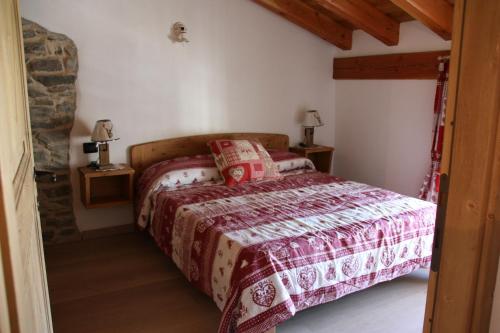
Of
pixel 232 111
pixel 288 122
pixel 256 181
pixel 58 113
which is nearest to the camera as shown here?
pixel 58 113

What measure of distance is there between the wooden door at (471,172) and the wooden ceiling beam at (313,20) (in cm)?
322

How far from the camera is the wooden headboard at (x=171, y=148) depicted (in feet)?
12.0

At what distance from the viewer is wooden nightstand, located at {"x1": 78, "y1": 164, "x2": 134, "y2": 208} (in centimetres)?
328

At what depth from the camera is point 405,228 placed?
2613 mm

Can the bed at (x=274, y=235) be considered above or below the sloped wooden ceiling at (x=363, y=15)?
below

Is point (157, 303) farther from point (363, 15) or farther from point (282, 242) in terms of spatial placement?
point (363, 15)

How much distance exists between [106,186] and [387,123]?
8.80 feet

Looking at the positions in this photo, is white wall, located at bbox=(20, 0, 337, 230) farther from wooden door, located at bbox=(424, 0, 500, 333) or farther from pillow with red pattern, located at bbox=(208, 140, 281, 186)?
wooden door, located at bbox=(424, 0, 500, 333)

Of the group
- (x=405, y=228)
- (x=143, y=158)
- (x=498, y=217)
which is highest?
(x=498, y=217)

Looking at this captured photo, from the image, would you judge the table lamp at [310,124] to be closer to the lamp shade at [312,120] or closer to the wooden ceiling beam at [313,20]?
the lamp shade at [312,120]

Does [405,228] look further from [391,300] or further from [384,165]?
[384,165]

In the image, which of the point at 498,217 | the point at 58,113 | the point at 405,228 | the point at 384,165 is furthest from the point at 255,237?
the point at 384,165

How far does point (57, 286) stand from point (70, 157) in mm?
1095

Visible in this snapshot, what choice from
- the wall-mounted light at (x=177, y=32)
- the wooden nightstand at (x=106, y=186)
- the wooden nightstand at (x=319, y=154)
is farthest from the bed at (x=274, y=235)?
the wall-mounted light at (x=177, y=32)
